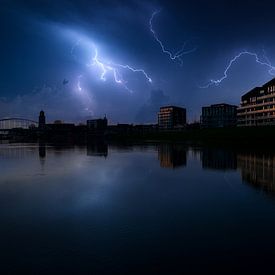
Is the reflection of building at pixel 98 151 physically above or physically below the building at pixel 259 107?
below

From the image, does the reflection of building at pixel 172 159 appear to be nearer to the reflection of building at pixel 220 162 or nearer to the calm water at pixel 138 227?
the reflection of building at pixel 220 162

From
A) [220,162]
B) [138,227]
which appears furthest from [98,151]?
[138,227]

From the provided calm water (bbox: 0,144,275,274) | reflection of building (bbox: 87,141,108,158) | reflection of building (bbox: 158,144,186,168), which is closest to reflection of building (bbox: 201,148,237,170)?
reflection of building (bbox: 158,144,186,168)

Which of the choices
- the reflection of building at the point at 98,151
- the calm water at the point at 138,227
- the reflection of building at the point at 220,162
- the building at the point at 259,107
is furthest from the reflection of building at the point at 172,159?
the building at the point at 259,107

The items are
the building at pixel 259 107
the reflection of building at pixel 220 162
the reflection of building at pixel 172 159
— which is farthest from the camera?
the building at pixel 259 107

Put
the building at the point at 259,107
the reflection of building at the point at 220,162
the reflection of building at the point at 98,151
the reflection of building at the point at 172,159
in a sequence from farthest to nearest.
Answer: the building at the point at 259,107 → the reflection of building at the point at 98,151 → the reflection of building at the point at 172,159 → the reflection of building at the point at 220,162

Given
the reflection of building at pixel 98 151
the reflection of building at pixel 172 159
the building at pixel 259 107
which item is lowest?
the reflection of building at pixel 98 151

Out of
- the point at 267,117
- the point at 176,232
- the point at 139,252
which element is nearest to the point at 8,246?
the point at 139,252

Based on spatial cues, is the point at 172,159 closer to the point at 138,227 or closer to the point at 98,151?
the point at 98,151

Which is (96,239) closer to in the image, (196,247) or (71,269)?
(71,269)

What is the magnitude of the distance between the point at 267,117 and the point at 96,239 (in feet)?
415

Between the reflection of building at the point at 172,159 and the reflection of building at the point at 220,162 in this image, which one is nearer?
the reflection of building at the point at 220,162

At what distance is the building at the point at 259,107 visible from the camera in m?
127

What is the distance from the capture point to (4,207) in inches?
652
